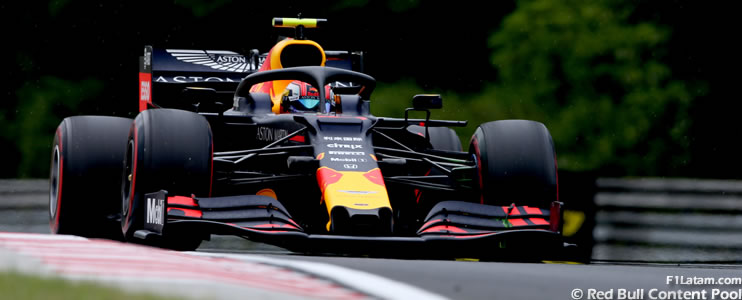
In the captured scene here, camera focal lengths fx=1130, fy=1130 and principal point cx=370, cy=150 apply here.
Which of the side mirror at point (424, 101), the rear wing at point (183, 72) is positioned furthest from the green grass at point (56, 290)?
the rear wing at point (183, 72)

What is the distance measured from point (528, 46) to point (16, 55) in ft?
23.2

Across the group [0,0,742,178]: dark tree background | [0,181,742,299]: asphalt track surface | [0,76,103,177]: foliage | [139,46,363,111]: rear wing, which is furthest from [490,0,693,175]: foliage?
[0,181,742,299]: asphalt track surface

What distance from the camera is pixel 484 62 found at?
567 inches

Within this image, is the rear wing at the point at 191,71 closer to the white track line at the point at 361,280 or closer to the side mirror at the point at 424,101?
the side mirror at the point at 424,101

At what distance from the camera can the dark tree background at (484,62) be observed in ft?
42.4

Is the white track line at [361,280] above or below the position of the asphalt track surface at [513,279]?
above

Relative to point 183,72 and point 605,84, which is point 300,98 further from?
point 605,84

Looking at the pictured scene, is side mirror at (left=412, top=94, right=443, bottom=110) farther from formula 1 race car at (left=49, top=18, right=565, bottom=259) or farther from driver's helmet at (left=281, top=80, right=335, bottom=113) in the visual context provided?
driver's helmet at (left=281, top=80, right=335, bottom=113)

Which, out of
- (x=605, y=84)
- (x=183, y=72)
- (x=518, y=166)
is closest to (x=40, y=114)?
(x=183, y=72)

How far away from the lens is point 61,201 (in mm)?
7223

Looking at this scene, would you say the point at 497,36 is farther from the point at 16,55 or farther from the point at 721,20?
the point at 16,55

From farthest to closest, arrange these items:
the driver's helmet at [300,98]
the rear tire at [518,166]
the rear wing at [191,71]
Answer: the rear wing at [191,71]
the driver's helmet at [300,98]
the rear tire at [518,166]

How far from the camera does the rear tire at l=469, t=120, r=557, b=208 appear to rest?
258 inches

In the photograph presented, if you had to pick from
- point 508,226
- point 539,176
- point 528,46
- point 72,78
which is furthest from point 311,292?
point 72,78
